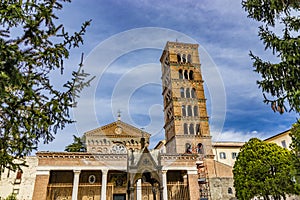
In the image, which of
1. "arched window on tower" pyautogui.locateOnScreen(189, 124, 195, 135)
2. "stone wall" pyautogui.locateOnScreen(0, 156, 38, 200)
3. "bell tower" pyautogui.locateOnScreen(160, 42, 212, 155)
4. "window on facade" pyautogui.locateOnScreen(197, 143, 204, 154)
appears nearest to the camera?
"stone wall" pyautogui.locateOnScreen(0, 156, 38, 200)

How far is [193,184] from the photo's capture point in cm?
1998

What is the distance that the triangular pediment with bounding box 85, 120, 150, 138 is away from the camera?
102 feet

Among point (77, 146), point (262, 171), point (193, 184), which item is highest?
point (77, 146)

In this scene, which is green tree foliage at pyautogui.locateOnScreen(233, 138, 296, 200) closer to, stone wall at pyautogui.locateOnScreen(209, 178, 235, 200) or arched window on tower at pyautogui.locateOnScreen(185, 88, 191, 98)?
stone wall at pyautogui.locateOnScreen(209, 178, 235, 200)

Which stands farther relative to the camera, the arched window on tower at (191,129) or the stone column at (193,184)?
the arched window on tower at (191,129)

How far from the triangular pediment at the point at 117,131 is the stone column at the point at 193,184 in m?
11.9

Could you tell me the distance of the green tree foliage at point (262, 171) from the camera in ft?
50.9

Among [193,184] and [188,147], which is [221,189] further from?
[193,184]

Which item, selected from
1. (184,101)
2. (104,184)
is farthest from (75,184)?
(184,101)

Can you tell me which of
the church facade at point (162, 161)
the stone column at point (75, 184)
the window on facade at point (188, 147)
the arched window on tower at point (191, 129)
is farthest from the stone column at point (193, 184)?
the arched window on tower at point (191, 129)

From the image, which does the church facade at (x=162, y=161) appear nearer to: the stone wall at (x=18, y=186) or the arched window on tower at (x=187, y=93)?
the arched window on tower at (x=187, y=93)

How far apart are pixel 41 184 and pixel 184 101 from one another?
824 inches

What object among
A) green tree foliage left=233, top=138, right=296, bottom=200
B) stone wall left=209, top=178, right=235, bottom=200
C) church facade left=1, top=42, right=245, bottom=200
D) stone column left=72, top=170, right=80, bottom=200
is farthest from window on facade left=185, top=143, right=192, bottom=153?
stone column left=72, top=170, right=80, bottom=200

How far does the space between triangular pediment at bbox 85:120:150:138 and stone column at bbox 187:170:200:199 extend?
11.9 m
